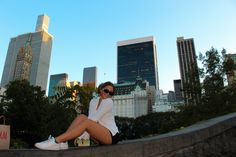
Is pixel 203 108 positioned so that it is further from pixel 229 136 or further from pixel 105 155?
pixel 105 155

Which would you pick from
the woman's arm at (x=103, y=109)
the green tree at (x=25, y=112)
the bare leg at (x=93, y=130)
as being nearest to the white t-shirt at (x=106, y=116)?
the woman's arm at (x=103, y=109)

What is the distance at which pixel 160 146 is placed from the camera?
12.5 ft

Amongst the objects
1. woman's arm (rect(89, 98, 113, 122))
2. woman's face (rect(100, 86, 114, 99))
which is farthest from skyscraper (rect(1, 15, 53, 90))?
woman's arm (rect(89, 98, 113, 122))

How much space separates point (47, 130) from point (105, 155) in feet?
88.6

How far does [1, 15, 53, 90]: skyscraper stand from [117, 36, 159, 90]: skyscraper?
61073 mm

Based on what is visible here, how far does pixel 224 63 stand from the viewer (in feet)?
67.2

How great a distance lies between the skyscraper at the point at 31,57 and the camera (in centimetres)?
13838

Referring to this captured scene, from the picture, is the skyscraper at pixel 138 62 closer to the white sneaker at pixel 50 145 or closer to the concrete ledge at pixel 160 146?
the concrete ledge at pixel 160 146

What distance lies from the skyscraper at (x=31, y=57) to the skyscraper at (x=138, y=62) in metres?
61.1

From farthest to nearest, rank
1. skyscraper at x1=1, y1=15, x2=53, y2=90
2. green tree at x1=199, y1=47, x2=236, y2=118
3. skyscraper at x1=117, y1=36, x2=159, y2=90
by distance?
1. skyscraper at x1=117, y1=36, x2=159, y2=90
2. skyscraper at x1=1, y1=15, x2=53, y2=90
3. green tree at x1=199, y1=47, x2=236, y2=118

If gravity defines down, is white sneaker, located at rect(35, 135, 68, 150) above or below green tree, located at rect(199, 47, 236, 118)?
below

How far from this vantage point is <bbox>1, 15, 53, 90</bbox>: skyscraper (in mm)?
138375

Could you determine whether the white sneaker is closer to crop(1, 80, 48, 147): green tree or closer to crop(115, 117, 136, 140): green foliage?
crop(1, 80, 48, 147): green tree

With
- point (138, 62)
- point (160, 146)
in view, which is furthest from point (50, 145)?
point (138, 62)
